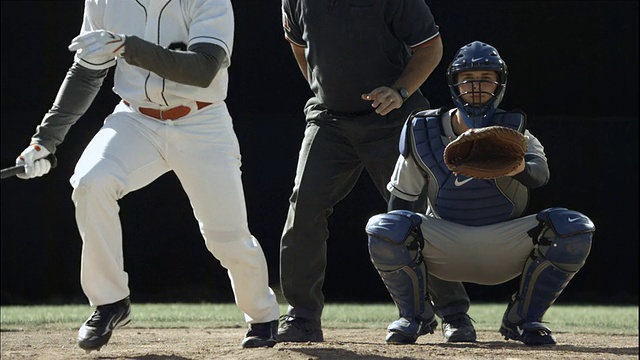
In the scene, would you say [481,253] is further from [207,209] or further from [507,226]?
[207,209]

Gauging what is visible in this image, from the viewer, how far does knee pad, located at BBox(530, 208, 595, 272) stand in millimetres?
4688

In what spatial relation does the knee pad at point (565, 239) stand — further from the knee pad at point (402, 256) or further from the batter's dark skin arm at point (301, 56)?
the batter's dark skin arm at point (301, 56)

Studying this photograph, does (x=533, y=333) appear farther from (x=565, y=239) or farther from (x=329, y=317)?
(x=329, y=317)

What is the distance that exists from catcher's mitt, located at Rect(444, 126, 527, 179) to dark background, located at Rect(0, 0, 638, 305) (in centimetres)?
385

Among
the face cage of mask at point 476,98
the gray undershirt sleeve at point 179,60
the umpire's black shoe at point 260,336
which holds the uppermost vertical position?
the gray undershirt sleeve at point 179,60

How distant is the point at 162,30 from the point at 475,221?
Answer: 1.63m

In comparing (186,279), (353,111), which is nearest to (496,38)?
(186,279)

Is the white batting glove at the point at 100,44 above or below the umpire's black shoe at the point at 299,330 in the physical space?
above

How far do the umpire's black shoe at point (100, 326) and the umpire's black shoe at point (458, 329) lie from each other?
1616mm

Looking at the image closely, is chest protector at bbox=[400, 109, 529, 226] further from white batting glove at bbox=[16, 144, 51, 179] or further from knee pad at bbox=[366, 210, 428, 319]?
white batting glove at bbox=[16, 144, 51, 179]

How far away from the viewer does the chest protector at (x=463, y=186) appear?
4.92 meters

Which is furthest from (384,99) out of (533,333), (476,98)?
(533,333)

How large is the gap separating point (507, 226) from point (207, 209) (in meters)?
1.36

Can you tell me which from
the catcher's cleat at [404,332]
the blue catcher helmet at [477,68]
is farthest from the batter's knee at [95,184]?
the blue catcher helmet at [477,68]
